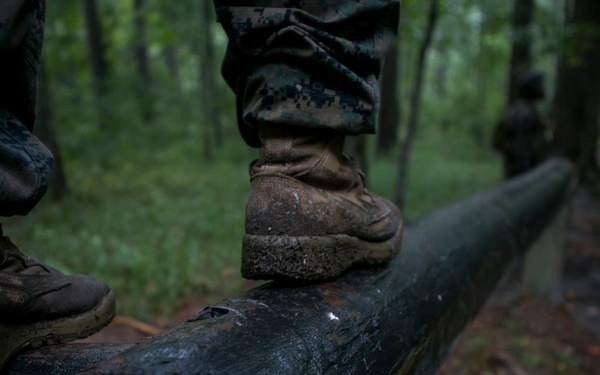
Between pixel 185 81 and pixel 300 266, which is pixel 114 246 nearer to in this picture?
pixel 300 266

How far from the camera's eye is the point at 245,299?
43.4 inches

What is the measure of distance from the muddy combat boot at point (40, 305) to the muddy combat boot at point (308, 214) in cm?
38

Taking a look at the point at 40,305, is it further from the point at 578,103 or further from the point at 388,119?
the point at 388,119

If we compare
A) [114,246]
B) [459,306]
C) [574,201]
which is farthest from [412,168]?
[459,306]

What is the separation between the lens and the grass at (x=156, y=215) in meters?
3.52

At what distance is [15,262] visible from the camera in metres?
1.12

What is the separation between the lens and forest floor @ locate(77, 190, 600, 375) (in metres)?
3.66

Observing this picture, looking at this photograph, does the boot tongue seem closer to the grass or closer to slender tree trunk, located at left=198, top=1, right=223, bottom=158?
the grass

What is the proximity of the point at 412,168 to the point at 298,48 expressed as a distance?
9.18 m

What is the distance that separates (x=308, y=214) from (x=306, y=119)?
238 mm

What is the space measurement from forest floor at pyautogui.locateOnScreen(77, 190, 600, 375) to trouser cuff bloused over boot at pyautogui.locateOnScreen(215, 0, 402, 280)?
1.41 m

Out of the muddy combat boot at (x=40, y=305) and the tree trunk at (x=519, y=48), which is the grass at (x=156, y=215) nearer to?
the tree trunk at (x=519, y=48)

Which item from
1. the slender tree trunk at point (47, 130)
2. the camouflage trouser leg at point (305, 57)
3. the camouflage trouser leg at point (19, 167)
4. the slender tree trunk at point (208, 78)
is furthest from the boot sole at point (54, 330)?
the slender tree trunk at point (208, 78)

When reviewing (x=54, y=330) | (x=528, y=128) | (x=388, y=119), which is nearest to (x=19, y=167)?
(x=54, y=330)
